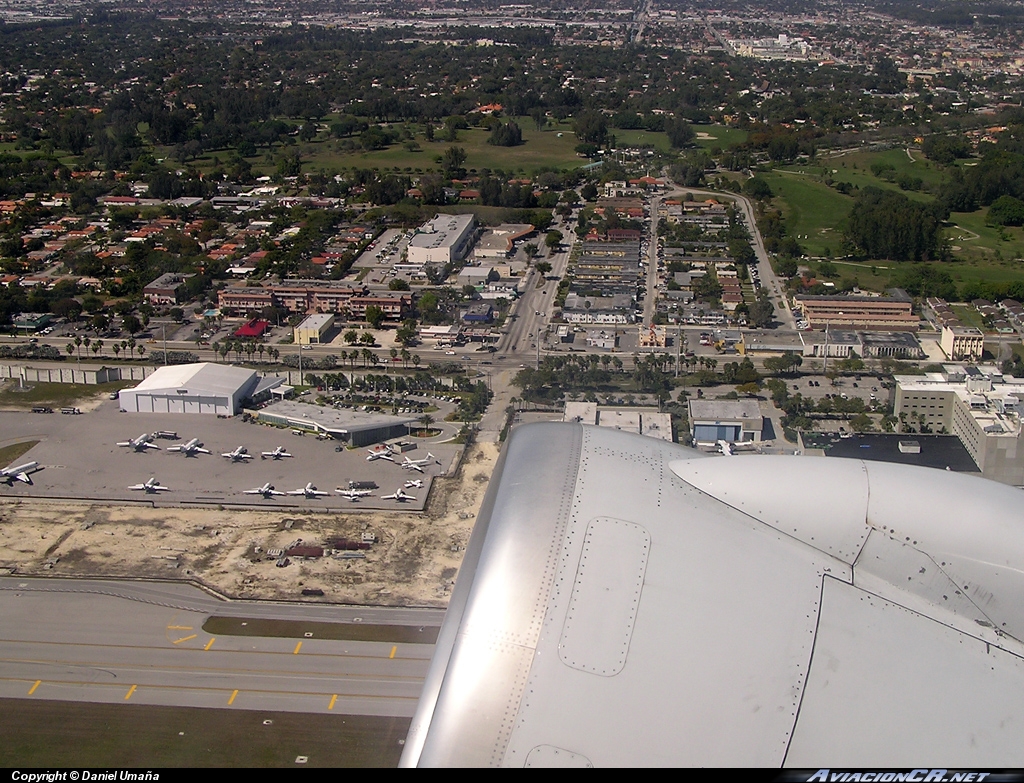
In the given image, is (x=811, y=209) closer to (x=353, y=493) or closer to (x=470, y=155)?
(x=470, y=155)

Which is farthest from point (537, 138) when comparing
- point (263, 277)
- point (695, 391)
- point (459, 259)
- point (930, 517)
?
point (930, 517)

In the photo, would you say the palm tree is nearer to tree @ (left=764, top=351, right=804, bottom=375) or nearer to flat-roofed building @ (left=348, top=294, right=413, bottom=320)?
flat-roofed building @ (left=348, top=294, right=413, bottom=320)

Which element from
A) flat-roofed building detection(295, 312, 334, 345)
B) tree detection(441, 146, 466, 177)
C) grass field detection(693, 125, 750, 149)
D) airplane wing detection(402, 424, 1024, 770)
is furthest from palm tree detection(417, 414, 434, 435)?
grass field detection(693, 125, 750, 149)

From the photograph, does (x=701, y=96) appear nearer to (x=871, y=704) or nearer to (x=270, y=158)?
(x=270, y=158)

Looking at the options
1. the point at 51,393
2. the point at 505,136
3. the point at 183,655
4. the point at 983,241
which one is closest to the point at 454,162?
the point at 505,136

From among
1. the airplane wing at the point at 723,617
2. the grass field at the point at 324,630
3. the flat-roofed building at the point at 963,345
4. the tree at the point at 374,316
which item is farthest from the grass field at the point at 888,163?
the airplane wing at the point at 723,617

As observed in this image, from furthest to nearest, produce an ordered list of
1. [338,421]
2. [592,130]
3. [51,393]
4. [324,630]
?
1. [592,130]
2. [51,393]
3. [338,421]
4. [324,630]

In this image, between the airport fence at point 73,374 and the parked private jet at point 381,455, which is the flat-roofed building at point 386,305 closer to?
the airport fence at point 73,374
